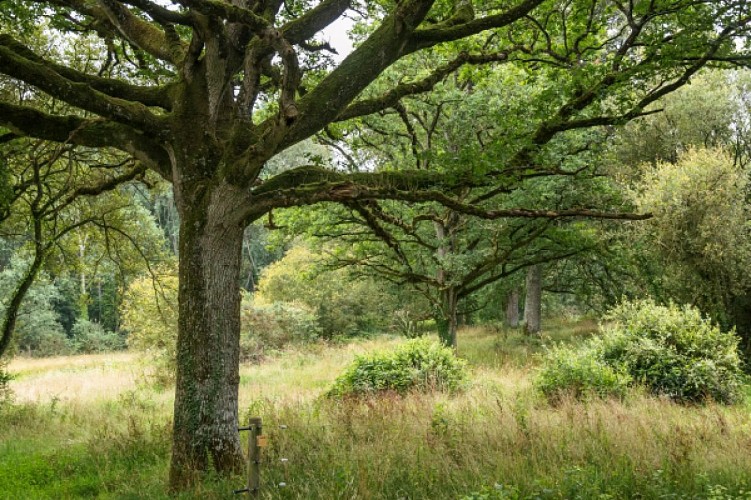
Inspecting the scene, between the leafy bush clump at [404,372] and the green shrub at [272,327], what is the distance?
11086 mm

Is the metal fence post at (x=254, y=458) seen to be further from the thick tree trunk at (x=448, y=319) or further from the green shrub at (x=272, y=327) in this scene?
the green shrub at (x=272, y=327)

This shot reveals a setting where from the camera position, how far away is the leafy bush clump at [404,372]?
10.0 metres

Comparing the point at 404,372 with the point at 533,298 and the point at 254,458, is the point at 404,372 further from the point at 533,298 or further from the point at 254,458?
the point at 533,298

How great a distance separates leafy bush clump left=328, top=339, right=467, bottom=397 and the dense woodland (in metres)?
0.06

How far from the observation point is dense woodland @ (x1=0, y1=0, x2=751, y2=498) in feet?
18.4

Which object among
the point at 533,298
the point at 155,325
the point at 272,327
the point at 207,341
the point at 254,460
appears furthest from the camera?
the point at 272,327

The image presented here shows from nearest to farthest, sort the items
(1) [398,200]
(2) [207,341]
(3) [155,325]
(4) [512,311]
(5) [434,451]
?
1. (2) [207,341]
2. (5) [434,451]
3. (1) [398,200]
4. (3) [155,325]
5. (4) [512,311]

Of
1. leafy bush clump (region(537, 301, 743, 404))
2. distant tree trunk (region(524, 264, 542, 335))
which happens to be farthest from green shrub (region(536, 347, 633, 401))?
distant tree trunk (region(524, 264, 542, 335))

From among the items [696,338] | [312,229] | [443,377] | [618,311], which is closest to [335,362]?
[312,229]

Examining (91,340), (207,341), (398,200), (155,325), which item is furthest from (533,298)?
(91,340)

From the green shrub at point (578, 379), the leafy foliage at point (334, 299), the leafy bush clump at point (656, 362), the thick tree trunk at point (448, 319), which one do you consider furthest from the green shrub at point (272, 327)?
the leafy bush clump at point (656, 362)

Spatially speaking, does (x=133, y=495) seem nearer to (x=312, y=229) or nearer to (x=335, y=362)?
(x=312, y=229)

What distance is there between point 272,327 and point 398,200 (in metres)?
17.8

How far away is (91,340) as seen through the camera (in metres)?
37.8
